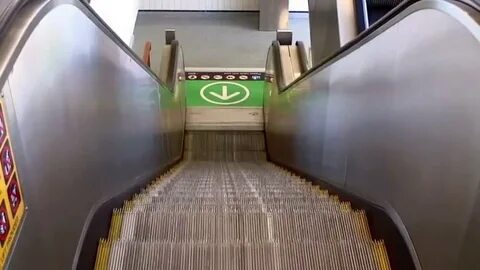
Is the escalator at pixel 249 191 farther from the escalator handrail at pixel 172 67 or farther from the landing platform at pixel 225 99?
the landing platform at pixel 225 99

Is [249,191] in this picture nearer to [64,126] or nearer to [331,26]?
[64,126]

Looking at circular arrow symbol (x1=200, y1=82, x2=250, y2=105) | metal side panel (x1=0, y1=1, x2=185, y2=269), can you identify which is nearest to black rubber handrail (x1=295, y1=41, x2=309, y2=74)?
circular arrow symbol (x1=200, y1=82, x2=250, y2=105)

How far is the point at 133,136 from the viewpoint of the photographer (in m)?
3.28

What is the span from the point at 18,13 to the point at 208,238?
3.55ft

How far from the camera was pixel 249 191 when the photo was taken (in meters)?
3.43

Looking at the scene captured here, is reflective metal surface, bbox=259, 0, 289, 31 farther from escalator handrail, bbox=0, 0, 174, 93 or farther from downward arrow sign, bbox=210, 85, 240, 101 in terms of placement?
escalator handrail, bbox=0, 0, 174, 93

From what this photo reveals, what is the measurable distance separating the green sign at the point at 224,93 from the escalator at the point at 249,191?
228 inches

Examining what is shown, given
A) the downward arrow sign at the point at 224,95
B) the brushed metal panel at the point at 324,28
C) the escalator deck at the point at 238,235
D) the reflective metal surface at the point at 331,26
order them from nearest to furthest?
the escalator deck at the point at 238,235, the reflective metal surface at the point at 331,26, the brushed metal panel at the point at 324,28, the downward arrow sign at the point at 224,95

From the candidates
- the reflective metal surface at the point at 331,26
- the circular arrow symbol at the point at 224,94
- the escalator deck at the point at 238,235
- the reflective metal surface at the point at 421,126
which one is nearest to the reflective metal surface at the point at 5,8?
the escalator deck at the point at 238,235

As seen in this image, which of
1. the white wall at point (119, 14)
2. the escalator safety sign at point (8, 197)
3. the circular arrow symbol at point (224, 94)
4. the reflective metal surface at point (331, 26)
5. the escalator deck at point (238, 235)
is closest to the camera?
the escalator safety sign at point (8, 197)

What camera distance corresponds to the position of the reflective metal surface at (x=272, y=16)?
1282 cm

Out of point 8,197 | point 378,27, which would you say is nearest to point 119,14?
point 378,27

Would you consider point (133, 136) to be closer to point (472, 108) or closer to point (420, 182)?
point (420, 182)

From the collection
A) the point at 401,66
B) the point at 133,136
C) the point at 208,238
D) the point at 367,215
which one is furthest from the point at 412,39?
the point at 133,136
